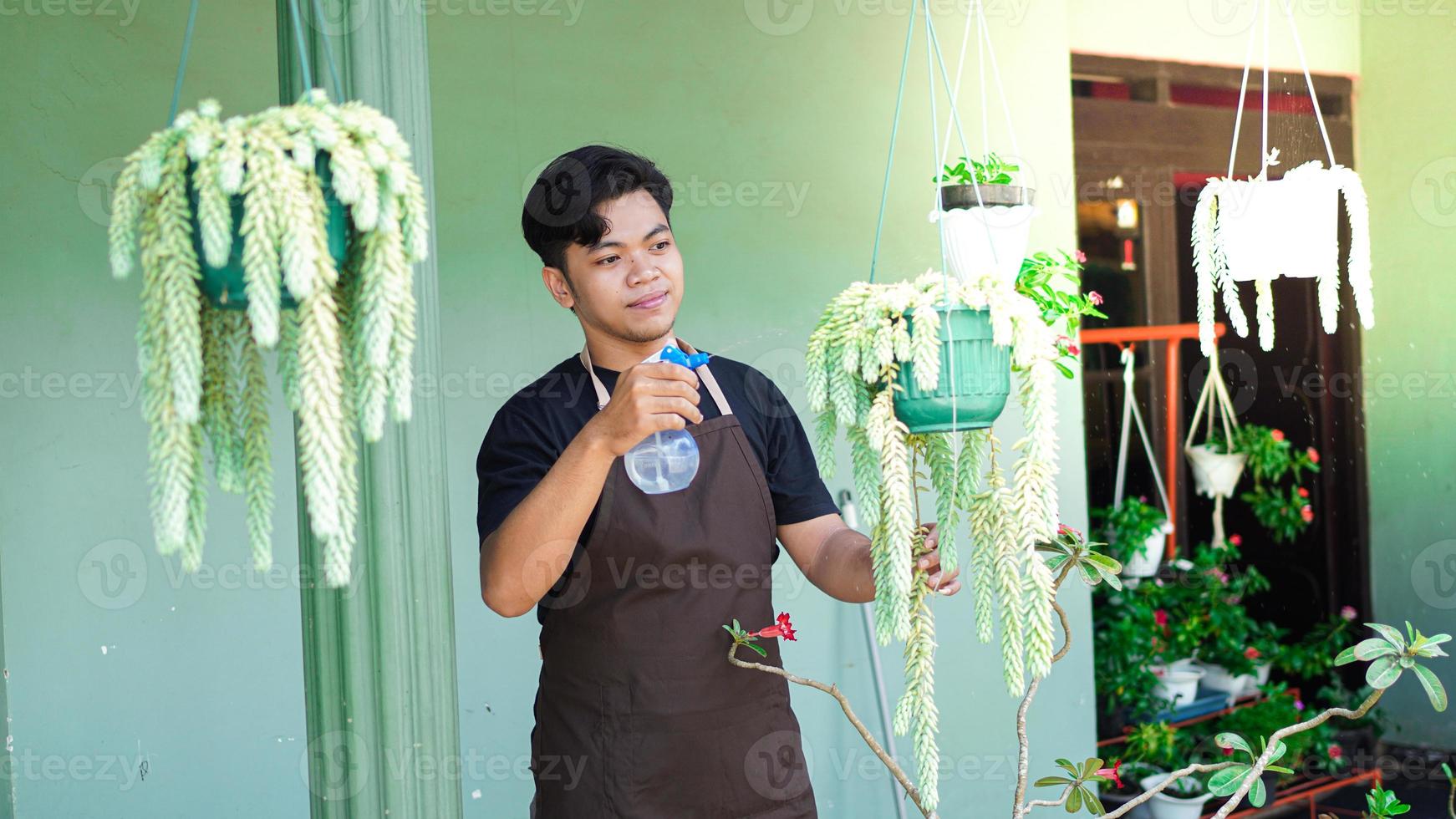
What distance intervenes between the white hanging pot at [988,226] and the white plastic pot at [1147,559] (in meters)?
2.34

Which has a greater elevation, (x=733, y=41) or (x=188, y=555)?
(x=733, y=41)

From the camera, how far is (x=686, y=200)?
3.48 m

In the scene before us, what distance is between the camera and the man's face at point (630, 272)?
2.04 m

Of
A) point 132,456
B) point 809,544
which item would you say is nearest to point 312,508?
point 809,544

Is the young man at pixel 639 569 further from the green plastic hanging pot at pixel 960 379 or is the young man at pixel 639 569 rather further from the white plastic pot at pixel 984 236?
the white plastic pot at pixel 984 236

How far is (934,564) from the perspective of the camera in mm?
1851

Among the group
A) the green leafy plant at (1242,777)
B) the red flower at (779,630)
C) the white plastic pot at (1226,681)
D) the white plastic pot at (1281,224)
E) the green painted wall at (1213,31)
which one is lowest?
the white plastic pot at (1226,681)

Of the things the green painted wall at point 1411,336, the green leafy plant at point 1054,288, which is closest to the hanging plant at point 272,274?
the green leafy plant at point 1054,288

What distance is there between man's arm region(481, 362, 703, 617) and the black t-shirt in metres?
0.11

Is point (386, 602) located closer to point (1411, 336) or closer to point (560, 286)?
point (560, 286)

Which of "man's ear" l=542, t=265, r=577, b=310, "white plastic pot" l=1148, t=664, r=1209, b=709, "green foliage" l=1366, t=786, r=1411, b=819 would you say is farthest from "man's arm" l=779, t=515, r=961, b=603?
"white plastic pot" l=1148, t=664, r=1209, b=709

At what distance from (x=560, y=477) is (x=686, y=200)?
1.79m

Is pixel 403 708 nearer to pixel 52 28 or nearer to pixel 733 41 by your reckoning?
pixel 52 28

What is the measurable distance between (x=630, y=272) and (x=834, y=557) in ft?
1.91
